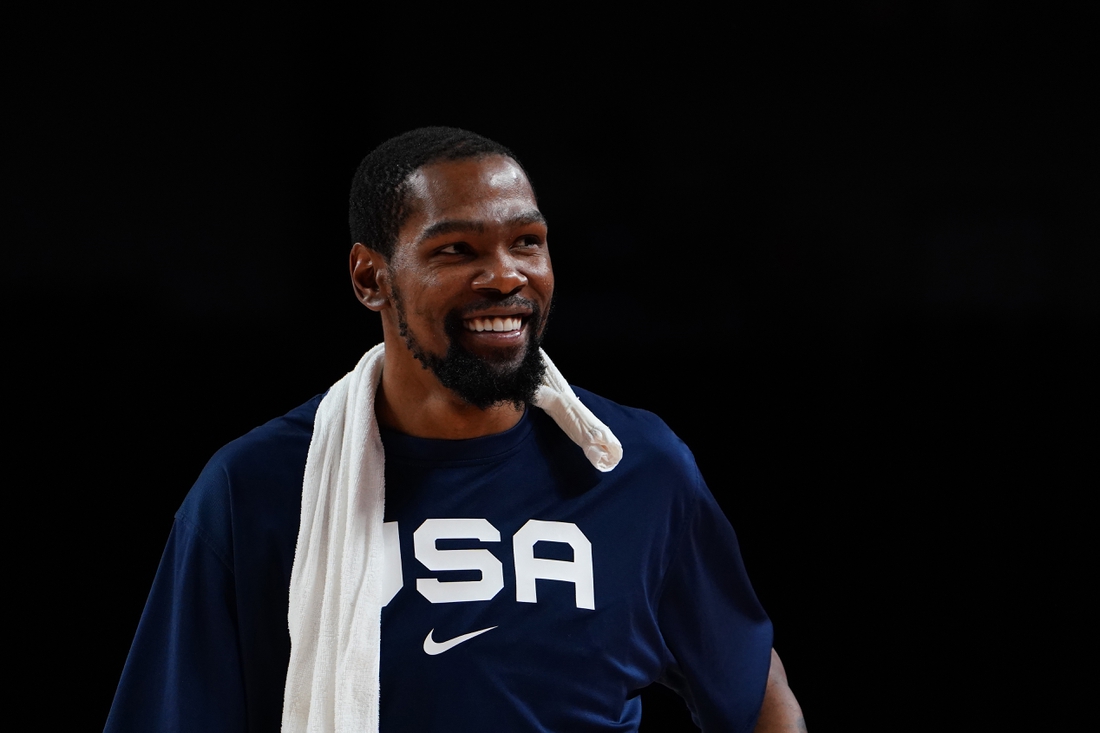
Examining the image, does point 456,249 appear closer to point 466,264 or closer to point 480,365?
point 466,264

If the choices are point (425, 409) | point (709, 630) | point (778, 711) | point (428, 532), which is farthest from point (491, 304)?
point (778, 711)

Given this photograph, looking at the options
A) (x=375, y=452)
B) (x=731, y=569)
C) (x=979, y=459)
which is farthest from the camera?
(x=979, y=459)

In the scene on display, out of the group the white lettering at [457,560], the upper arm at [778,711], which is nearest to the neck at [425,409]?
the white lettering at [457,560]

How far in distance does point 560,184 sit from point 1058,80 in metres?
0.94

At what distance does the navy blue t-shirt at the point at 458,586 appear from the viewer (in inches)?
48.7

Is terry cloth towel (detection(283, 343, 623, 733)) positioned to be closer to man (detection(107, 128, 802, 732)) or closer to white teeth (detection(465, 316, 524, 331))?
man (detection(107, 128, 802, 732))

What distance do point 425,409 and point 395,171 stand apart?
0.27 meters

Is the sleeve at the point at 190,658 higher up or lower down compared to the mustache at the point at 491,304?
lower down

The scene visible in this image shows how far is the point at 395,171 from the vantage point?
1309 mm

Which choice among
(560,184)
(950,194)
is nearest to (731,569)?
(560,184)

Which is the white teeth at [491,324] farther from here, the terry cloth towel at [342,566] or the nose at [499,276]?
the terry cloth towel at [342,566]

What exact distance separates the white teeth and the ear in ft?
0.39

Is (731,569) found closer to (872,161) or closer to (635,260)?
(635,260)

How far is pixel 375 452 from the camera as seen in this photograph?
4.28ft
